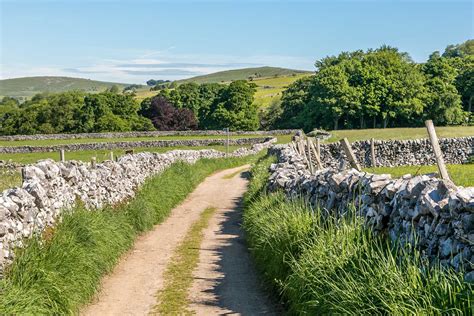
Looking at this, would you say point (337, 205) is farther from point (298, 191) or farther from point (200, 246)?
point (200, 246)

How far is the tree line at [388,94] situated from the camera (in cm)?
7744

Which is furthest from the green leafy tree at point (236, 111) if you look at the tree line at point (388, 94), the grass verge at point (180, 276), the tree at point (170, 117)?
the grass verge at point (180, 276)

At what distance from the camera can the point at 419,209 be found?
691 cm

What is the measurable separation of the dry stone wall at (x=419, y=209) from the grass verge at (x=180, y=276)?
3.17m

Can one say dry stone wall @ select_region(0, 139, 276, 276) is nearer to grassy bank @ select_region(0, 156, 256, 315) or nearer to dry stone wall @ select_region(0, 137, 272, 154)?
grassy bank @ select_region(0, 156, 256, 315)

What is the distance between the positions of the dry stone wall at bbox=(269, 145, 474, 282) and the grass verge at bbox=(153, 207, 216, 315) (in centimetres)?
317

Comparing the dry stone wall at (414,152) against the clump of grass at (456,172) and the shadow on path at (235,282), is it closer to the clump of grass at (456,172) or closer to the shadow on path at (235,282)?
the clump of grass at (456,172)

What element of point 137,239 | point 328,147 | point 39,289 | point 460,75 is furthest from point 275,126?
point 39,289

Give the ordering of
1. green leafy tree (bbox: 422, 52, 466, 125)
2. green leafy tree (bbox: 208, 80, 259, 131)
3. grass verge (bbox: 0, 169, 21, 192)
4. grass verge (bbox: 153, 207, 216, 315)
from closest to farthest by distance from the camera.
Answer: grass verge (bbox: 153, 207, 216, 315) < grass verge (bbox: 0, 169, 21, 192) < green leafy tree (bbox: 422, 52, 466, 125) < green leafy tree (bbox: 208, 80, 259, 131)

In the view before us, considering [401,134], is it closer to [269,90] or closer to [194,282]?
[194,282]

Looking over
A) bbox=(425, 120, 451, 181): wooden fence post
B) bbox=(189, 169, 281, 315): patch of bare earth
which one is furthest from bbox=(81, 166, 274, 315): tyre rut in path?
bbox=(425, 120, 451, 181): wooden fence post

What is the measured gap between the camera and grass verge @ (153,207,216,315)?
9383 mm

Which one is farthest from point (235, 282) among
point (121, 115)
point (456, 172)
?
point (121, 115)

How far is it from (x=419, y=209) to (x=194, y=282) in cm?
533
